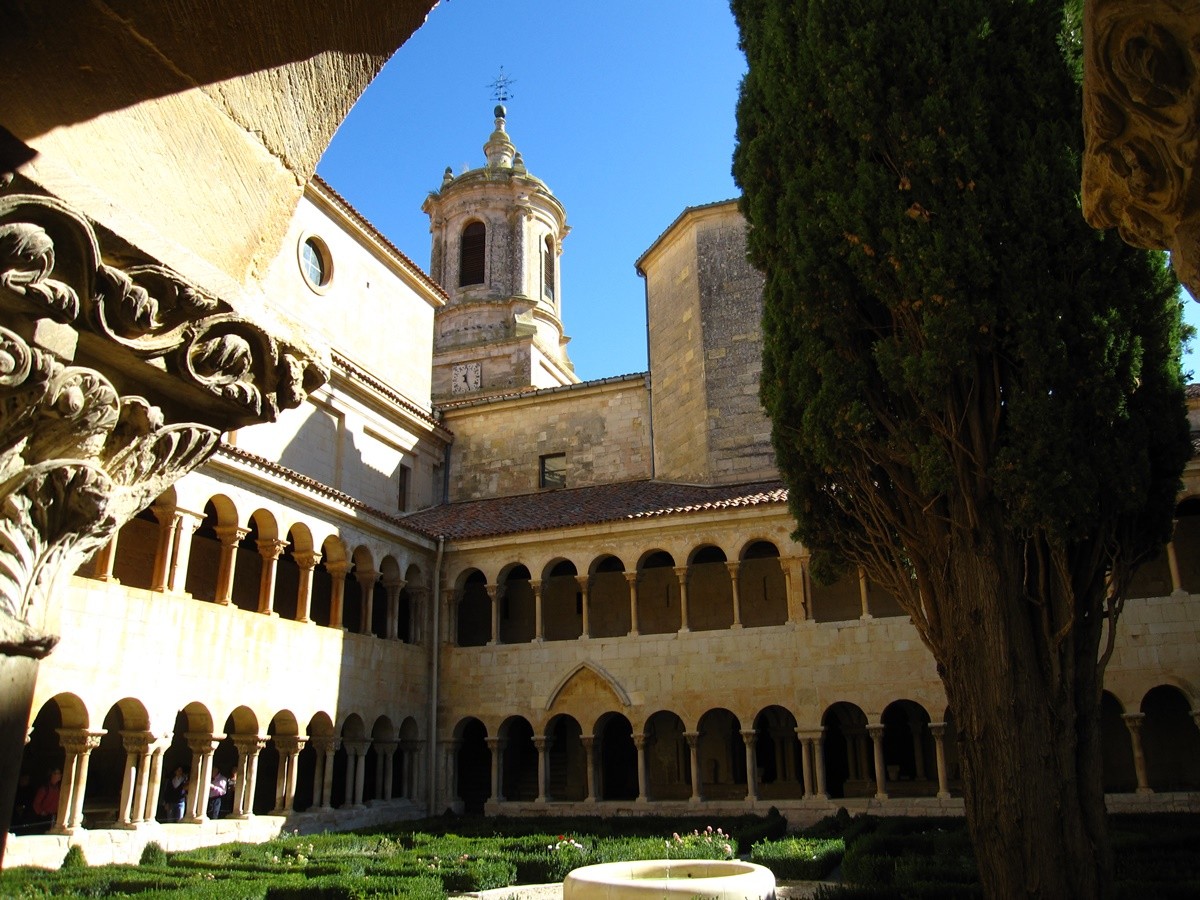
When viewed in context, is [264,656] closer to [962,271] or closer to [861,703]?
[861,703]

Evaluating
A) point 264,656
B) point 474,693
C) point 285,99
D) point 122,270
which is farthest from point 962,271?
point 474,693

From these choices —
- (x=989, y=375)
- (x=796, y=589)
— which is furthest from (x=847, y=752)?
(x=989, y=375)

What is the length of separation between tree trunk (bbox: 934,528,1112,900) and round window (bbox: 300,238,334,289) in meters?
14.9

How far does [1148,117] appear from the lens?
223 cm

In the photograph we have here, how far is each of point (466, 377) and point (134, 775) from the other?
18.1m

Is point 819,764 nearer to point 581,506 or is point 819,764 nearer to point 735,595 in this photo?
point 735,595

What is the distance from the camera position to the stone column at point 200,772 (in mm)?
13500

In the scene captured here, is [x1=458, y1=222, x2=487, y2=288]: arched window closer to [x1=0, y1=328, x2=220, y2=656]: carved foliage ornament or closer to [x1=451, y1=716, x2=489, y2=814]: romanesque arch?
[x1=451, y1=716, x2=489, y2=814]: romanesque arch

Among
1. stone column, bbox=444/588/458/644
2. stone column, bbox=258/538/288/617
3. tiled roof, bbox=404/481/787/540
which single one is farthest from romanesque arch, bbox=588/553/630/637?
stone column, bbox=258/538/288/617

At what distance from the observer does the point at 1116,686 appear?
1517 centimetres

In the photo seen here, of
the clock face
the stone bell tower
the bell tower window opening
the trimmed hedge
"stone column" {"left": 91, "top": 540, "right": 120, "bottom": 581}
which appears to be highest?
the stone bell tower

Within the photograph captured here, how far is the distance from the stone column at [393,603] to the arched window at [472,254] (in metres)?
14.0

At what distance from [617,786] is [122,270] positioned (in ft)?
67.0

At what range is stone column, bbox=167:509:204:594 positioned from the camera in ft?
43.4
